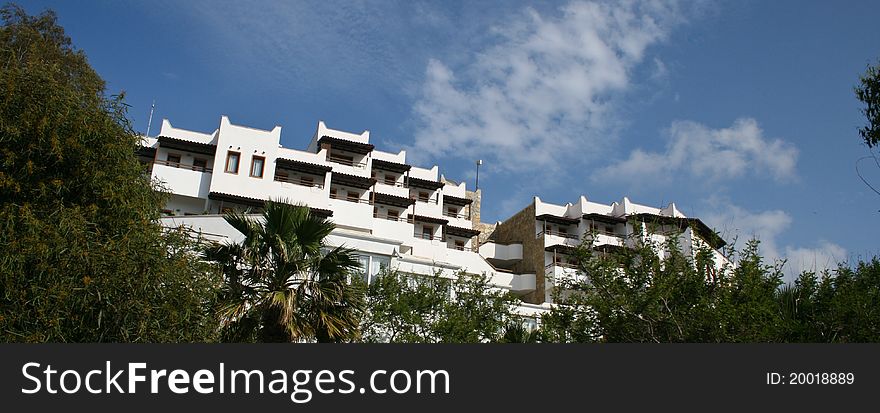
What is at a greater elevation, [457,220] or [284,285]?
[457,220]

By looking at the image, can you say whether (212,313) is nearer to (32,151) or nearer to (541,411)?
(32,151)

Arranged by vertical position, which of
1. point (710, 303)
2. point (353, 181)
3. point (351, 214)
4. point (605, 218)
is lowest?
point (710, 303)

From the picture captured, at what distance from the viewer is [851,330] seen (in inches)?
629

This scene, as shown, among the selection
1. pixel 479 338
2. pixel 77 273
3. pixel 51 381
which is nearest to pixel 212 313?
pixel 77 273

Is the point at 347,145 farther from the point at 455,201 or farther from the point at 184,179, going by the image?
the point at 455,201

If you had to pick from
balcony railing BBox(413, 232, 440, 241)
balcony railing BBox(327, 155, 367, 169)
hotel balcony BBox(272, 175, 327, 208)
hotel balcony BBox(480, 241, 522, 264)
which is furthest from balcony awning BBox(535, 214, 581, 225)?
hotel balcony BBox(272, 175, 327, 208)

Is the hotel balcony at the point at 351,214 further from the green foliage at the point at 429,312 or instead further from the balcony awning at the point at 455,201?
the green foliage at the point at 429,312

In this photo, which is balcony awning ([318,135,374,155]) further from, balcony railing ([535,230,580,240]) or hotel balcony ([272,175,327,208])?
balcony railing ([535,230,580,240])

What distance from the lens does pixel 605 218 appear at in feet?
211

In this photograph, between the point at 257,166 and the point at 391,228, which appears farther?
the point at 391,228

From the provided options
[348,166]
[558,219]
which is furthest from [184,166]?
[558,219]

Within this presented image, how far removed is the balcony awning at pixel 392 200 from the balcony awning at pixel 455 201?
32.1ft

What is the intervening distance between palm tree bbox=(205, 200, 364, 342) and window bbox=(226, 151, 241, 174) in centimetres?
3039

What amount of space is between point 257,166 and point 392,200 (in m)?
11.4
